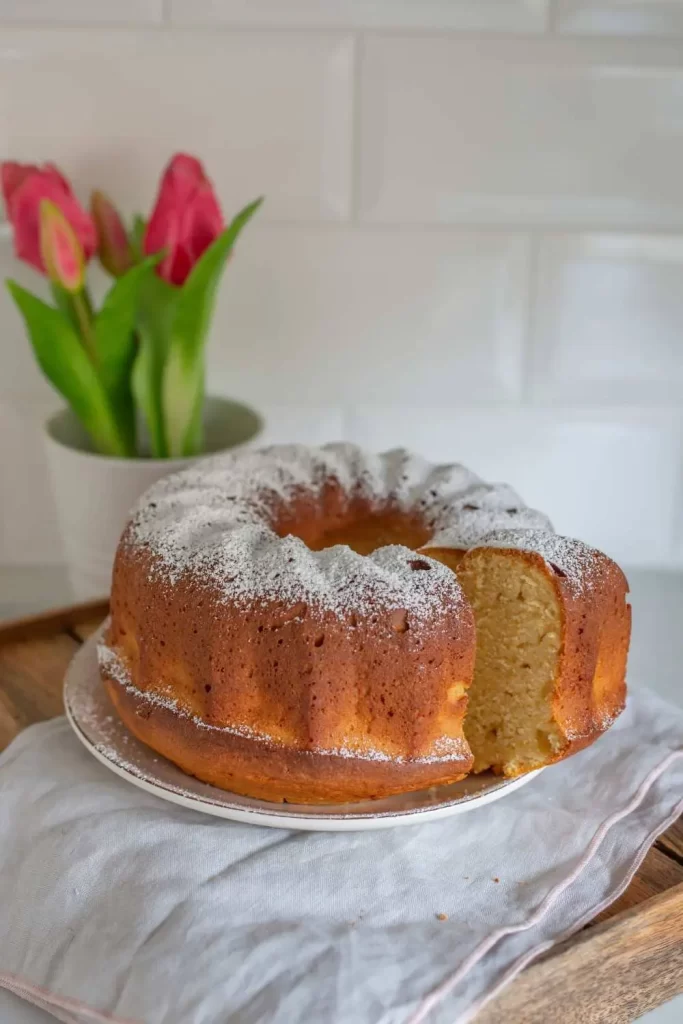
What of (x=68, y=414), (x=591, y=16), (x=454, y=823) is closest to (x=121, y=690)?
(x=454, y=823)

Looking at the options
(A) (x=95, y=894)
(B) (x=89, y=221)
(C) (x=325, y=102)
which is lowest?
(A) (x=95, y=894)

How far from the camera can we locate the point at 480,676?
827mm

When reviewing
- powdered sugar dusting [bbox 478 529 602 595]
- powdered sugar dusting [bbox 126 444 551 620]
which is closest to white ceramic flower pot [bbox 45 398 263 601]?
powdered sugar dusting [bbox 126 444 551 620]

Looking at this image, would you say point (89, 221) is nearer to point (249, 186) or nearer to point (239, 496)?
point (249, 186)

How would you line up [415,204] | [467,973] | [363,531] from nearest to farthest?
1. [467,973]
2. [363,531]
3. [415,204]

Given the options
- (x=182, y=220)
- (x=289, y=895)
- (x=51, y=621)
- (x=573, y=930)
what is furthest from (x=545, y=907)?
(x=182, y=220)

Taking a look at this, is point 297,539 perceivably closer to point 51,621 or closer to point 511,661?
point 511,661

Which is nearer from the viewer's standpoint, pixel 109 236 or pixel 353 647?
pixel 353 647

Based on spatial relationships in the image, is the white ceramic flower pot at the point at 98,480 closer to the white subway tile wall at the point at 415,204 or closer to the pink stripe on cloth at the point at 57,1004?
the white subway tile wall at the point at 415,204

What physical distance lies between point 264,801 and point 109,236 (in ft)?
1.96

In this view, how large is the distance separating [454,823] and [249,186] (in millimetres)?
702

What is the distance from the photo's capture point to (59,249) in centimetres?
99

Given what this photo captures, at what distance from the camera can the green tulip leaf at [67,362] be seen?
101 centimetres

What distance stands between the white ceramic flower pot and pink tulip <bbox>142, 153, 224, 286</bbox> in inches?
7.0
